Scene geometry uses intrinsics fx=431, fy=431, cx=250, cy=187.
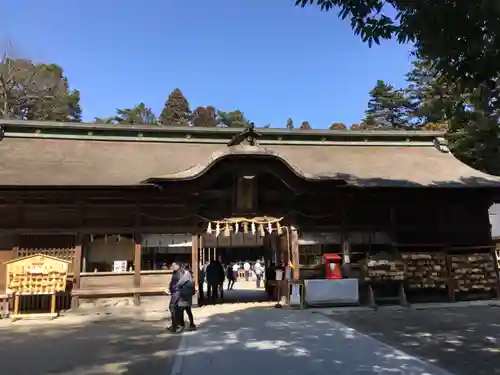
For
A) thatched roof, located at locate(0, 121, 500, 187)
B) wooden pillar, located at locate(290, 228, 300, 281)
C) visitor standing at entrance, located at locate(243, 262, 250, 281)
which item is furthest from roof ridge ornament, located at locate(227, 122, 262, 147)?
visitor standing at entrance, located at locate(243, 262, 250, 281)

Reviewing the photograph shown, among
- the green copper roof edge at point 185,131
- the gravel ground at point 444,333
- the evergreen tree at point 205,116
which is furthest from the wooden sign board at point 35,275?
the evergreen tree at point 205,116

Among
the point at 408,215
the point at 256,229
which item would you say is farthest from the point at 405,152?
the point at 256,229

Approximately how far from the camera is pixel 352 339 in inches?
324

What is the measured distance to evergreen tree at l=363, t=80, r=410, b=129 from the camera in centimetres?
5265

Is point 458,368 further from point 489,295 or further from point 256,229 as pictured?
point 489,295

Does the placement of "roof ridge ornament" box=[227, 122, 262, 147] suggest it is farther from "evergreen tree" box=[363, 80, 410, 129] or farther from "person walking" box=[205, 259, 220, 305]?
"evergreen tree" box=[363, 80, 410, 129]

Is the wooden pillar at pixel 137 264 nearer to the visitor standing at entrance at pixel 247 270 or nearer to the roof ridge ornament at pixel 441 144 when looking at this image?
the roof ridge ornament at pixel 441 144

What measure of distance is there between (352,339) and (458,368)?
2.40 metres

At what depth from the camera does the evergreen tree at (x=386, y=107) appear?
52.7 meters

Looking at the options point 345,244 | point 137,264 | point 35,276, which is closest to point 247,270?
point 345,244

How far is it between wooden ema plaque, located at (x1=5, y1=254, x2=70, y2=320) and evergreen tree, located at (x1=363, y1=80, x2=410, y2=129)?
45673 mm

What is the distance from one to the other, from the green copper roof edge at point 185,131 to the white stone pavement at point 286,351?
28.8 feet

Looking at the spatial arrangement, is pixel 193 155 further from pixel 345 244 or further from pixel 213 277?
pixel 345 244

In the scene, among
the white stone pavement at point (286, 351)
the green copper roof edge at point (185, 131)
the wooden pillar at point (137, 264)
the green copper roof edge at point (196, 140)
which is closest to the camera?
the white stone pavement at point (286, 351)
